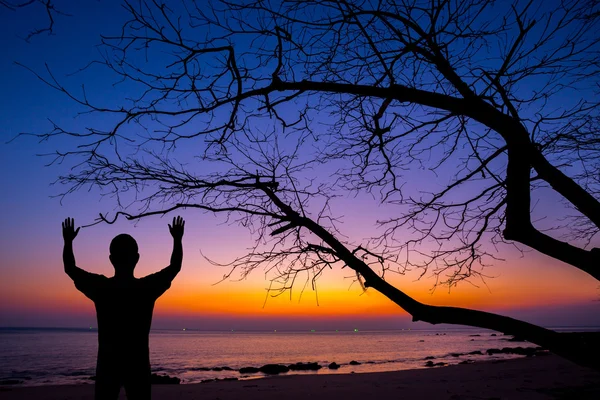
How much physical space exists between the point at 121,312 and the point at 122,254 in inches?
16.6

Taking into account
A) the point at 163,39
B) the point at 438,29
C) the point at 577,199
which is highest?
the point at 438,29

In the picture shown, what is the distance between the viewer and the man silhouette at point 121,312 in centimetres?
290

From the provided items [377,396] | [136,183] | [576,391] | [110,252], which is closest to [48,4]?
[136,183]

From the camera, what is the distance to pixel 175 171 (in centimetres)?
348

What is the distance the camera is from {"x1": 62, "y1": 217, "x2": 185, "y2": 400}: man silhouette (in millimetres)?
2902

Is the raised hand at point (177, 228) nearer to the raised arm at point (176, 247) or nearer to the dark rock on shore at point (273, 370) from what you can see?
the raised arm at point (176, 247)

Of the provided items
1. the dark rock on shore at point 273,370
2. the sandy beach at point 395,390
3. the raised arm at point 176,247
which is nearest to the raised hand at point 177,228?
the raised arm at point 176,247

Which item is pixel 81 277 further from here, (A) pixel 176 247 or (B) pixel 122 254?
(A) pixel 176 247

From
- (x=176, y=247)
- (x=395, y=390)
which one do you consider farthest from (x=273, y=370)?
(x=176, y=247)

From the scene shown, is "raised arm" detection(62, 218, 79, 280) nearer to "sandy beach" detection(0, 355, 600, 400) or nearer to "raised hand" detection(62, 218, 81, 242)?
"raised hand" detection(62, 218, 81, 242)

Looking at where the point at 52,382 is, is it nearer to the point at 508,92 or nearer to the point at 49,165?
the point at 49,165

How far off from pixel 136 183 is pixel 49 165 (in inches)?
25.0

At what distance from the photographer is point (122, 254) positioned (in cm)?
309

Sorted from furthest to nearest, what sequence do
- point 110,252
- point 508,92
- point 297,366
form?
point 297,366
point 508,92
point 110,252
